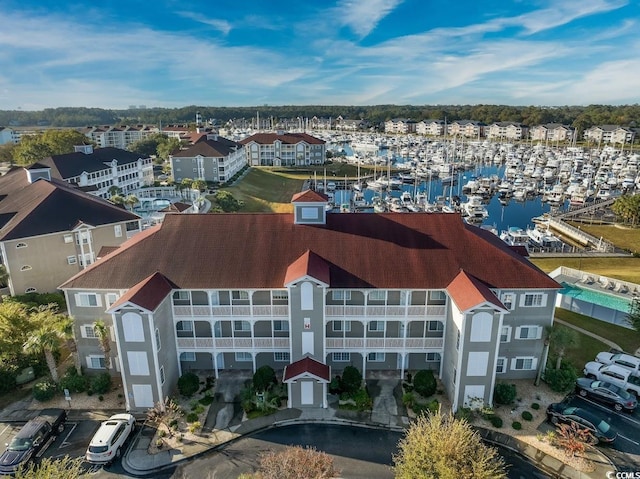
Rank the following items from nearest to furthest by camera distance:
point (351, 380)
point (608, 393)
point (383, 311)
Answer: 1. point (608, 393)
2. point (351, 380)
3. point (383, 311)

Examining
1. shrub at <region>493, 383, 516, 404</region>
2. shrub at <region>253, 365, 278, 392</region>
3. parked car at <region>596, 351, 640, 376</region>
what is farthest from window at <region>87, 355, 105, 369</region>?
parked car at <region>596, 351, 640, 376</region>

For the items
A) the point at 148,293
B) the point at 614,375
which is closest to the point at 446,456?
the point at 148,293

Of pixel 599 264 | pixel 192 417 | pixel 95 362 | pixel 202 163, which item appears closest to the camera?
pixel 192 417

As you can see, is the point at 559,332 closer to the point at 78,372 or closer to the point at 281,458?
the point at 281,458

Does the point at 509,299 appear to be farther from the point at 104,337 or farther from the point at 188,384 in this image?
the point at 104,337

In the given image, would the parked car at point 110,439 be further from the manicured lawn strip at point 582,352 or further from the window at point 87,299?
the manicured lawn strip at point 582,352

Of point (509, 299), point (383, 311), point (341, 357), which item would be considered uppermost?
point (509, 299)
